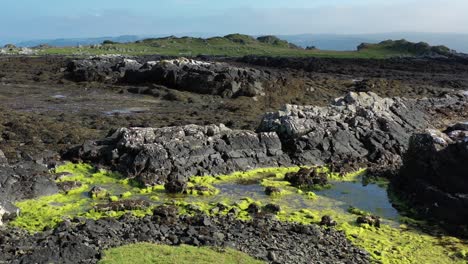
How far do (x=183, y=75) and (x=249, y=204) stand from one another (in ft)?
112

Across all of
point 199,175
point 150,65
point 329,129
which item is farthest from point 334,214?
point 150,65

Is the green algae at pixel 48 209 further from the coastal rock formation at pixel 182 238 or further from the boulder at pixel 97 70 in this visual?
the boulder at pixel 97 70

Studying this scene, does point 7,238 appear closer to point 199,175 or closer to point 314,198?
point 199,175

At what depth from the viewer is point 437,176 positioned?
23688 millimetres

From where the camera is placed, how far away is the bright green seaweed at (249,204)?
59.8 ft

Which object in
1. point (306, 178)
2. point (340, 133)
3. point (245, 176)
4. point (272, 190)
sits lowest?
point (245, 176)

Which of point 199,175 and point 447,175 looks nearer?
point 447,175

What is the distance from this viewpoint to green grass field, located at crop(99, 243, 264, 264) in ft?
50.1

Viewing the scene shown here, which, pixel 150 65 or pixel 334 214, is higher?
pixel 150 65

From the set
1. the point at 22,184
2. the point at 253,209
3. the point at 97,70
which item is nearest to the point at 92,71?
the point at 97,70

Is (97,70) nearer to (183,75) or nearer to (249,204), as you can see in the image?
(183,75)

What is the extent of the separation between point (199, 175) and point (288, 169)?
4.79 m

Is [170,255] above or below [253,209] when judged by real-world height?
above

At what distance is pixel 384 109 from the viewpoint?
3762 centimetres
